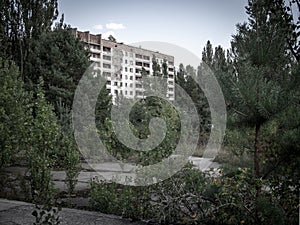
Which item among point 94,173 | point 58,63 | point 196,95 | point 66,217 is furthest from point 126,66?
point 66,217

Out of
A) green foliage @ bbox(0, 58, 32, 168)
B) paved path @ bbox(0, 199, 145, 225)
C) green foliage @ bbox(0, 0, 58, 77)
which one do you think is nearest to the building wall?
green foliage @ bbox(0, 0, 58, 77)

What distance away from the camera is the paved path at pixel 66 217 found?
9.36 ft

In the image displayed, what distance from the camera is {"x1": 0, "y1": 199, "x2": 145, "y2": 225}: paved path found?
2.85 metres

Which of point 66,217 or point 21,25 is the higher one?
point 21,25

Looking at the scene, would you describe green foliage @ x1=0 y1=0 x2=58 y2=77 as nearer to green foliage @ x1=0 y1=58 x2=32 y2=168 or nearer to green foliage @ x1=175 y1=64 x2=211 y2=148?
green foliage @ x1=175 y1=64 x2=211 y2=148

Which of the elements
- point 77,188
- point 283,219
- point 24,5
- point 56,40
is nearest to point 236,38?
point 283,219

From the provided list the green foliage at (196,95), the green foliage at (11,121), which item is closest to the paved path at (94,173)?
the green foliage at (11,121)

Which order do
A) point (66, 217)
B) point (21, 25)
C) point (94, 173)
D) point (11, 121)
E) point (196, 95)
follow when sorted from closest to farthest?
point (66, 217)
point (11, 121)
point (94, 173)
point (196, 95)
point (21, 25)

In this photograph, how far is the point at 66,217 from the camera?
9.86 feet

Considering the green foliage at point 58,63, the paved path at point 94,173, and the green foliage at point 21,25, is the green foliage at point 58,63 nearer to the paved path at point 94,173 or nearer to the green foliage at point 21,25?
the green foliage at point 21,25

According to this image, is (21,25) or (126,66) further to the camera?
(126,66)

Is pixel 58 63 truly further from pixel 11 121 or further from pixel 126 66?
pixel 11 121

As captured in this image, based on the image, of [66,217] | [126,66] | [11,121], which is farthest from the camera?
[126,66]

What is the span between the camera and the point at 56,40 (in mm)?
10695
